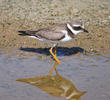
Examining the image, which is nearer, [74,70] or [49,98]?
[49,98]

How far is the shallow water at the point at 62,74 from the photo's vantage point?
6.30 metres

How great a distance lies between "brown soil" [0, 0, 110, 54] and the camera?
11.3 meters

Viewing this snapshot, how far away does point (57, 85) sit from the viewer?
23.3 ft

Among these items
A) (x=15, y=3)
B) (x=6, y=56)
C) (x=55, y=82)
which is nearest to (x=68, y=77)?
(x=55, y=82)

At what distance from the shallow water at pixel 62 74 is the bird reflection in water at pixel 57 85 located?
15 cm

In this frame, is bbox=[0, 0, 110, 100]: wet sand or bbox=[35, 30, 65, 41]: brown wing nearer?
bbox=[0, 0, 110, 100]: wet sand

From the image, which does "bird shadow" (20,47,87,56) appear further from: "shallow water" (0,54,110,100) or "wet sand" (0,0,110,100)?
"shallow water" (0,54,110,100)

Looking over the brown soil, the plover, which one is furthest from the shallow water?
the brown soil

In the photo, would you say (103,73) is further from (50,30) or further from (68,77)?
(50,30)

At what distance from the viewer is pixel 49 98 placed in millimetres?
6121

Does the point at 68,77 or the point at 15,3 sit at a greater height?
the point at 15,3

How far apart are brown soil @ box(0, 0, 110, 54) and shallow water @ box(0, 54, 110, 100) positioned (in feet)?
5.11

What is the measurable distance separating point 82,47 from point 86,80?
3.73 m

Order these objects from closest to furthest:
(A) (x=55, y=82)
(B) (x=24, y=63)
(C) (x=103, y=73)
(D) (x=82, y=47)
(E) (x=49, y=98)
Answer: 1. (E) (x=49, y=98)
2. (A) (x=55, y=82)
3. (C) (x=103, y=73)
4. (B) (x=24, y=63)
5. (D) (x=82, y=47)
